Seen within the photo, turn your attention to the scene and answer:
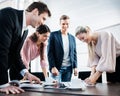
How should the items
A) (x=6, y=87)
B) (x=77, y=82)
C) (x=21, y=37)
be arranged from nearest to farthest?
(x=6, y=87), (x=77, y=82), (x=21, y=37)

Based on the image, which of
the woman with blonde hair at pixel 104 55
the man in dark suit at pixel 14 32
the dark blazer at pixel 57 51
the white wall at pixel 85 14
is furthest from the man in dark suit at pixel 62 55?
the man in dark suit at pixel 14 32

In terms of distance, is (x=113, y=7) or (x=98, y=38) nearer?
(x=98, y=38)

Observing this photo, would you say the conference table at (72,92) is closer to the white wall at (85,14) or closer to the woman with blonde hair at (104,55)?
the woman with blonde hair at (104,55)

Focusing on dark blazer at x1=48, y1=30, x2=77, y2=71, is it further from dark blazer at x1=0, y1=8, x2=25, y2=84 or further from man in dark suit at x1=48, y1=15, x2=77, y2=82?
dark blazer at x1=0, y1=8, x2=25, y2=84

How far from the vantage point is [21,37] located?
1.31 meters

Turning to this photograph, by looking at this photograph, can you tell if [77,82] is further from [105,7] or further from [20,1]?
[20,1]

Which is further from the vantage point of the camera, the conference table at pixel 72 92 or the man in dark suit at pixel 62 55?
the man in dark suit at pixel 62 55

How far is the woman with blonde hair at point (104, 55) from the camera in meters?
1.70

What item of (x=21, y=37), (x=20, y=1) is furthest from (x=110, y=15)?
(x=20, y=1)

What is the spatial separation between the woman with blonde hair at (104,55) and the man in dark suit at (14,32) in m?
0.62

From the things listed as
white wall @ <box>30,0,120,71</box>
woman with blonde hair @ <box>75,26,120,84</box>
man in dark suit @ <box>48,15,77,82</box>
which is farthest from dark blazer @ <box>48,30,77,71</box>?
woman with blonde hair @ <box>75,26,120,84</box>

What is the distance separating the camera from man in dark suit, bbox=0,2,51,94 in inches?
40.8

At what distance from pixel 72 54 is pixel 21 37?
1.33 metres

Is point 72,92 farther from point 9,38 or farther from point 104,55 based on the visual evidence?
point 104,55
